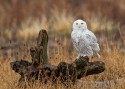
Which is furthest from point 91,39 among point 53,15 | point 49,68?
point 53,15

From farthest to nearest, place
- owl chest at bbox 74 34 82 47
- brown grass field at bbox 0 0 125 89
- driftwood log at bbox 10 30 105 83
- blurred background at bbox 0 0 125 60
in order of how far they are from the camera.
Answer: blurred background at bbox 0 0 125 60 < brown grass field at bbox 0 0 125 89 < owl chest at bbox 74 34 82 47 < driftwood log at bbox 10 30 105 83

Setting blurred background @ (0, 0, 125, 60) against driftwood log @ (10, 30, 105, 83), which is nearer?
driftwood log @ (10, 30, 105, 83)

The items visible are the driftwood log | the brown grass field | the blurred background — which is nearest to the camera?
the driftwood log

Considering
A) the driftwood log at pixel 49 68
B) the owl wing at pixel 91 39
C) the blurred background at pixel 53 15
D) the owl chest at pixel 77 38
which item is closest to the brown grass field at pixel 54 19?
the blurred background at pixel 53 15

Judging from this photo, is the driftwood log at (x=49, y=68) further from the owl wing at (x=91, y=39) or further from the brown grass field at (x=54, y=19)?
the brown grass field at (x=54, y=19)

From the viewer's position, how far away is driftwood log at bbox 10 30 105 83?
9.01 metres

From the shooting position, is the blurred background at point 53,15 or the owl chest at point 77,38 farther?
the blurred background at point 53,15

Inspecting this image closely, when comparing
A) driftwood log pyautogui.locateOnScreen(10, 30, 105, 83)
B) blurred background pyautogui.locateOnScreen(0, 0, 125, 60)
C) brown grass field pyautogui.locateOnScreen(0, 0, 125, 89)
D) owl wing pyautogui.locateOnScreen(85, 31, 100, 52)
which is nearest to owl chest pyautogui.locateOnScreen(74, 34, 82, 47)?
owl wing pyautogui.locateOnScreen(85, 31, 100, 52)

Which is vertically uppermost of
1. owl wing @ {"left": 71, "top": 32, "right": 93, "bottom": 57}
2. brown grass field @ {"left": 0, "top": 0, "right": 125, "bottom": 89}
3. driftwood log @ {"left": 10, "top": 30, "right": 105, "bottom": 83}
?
brown grass field @ {"left": 0, "top": 0, "right": 125, "bottom": 89}

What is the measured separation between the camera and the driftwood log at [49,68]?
9.01m

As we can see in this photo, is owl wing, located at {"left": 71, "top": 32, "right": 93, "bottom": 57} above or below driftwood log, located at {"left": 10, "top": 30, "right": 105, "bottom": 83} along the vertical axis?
above

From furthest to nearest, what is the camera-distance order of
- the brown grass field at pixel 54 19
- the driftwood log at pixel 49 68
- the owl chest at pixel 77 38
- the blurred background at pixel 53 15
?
the blurred background at pixel 53 15
the brown grass field at pixel 54 19
the owl chest at pixel 77 38
the driftwood log at pixel 49 68

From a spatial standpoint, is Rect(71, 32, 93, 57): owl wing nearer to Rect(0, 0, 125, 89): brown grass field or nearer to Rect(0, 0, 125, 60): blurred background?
Rect(0, 0, 125, 89): brown grass field

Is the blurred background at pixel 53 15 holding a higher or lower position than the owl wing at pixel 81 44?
higher
